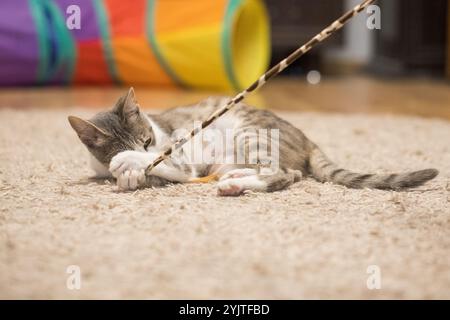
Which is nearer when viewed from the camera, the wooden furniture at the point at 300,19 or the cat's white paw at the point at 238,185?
the cat's white paw at the point at 238,185

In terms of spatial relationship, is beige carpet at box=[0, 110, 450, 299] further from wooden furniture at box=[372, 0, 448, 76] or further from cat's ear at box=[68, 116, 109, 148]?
wooden furniture at box=[372, 0, 448, 76]

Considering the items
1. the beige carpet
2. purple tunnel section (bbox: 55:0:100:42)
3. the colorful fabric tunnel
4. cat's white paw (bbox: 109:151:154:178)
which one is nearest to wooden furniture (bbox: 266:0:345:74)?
the colorful fabric tunnel

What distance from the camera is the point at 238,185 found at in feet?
5.83

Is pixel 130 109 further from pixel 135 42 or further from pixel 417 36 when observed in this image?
pixel 417 36

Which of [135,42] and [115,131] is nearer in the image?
[115,131]

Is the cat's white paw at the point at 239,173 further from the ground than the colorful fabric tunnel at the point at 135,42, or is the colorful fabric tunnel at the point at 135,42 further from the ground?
the colorful fabric tunnel at the point at 135,42

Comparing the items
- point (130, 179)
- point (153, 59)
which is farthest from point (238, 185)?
point (153, 59)

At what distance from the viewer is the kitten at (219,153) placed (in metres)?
1.81

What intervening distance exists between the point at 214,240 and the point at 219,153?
67cm

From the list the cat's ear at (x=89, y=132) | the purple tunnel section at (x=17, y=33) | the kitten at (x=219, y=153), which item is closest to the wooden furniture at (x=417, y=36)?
the purple tunnel section at (x=17, y=33)

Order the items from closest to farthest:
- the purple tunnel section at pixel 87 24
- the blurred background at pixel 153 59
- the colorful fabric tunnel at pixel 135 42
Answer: the blurred background at pixel 153 59 < the colorful fabric tunnel at pixel 135 42 < the purple tunnel section at pixel 87 24

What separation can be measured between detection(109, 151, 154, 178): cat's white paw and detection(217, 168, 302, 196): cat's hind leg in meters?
0.21

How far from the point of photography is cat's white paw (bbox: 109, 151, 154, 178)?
1795 mm

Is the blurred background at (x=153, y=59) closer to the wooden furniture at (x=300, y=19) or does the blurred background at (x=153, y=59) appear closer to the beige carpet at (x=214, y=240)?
the wooden furniture at (x=300, y=19)
